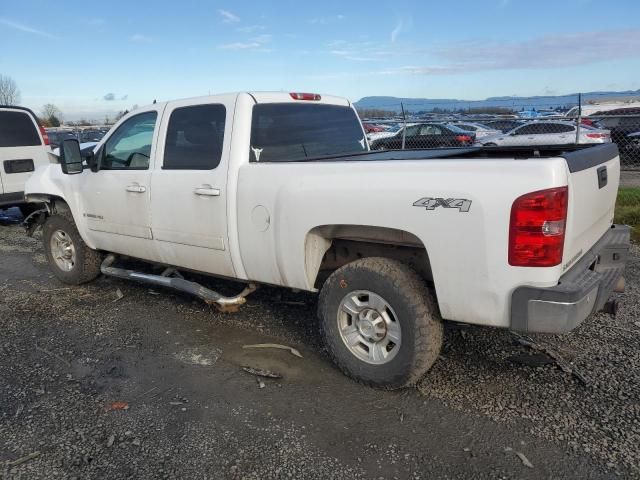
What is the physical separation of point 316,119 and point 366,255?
155 centimetres

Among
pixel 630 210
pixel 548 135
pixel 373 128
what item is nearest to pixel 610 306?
pixel 630 210

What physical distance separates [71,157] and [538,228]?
4364mm

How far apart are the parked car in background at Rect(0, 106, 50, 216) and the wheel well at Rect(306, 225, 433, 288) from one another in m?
7.28

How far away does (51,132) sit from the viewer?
2391 cm

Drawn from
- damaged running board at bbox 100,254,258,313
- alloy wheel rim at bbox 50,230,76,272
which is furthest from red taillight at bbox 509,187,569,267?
alloy wheel rim at bbox 50,230,76,272

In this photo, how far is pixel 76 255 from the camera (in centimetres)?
588

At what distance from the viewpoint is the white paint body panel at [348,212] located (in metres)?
2.87

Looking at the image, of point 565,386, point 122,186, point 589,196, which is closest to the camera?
point 589,196

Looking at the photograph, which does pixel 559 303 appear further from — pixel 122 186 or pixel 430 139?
pixel 430 139

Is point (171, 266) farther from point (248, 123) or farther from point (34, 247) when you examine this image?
point (34, 247)

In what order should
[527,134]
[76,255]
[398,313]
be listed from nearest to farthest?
[398,313], [76,255], [527,134]

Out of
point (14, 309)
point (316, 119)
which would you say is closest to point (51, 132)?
point (14, 309)

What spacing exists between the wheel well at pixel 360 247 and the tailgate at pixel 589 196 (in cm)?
83

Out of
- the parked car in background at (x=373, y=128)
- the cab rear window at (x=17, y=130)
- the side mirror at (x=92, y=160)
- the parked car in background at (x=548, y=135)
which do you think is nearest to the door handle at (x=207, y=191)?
the side mirror at (x=92, y=160)
